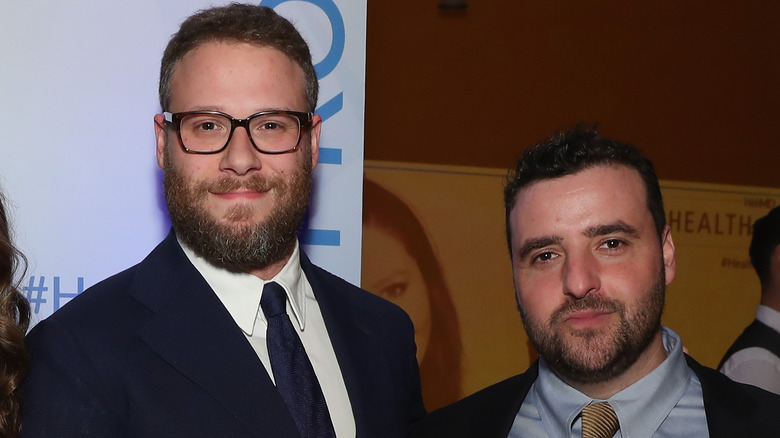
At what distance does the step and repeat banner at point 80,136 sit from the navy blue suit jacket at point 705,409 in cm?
94

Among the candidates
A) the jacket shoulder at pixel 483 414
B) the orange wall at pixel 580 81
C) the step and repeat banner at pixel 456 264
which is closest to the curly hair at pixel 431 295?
Result: the step and repeat banner at pixel 456 264

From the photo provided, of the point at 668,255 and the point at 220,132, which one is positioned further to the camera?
the point at 668,255

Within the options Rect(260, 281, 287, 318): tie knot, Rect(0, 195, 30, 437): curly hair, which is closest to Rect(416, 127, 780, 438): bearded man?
Rect(260, 281, 287, 318): tie knot

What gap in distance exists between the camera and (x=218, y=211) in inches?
81.5

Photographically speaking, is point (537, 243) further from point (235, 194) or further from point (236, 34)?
point (236, 34)

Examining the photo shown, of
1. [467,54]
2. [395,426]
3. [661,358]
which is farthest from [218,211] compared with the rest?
[467,54]

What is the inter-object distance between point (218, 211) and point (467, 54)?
2.86 meters

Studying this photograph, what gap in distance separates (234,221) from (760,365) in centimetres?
290

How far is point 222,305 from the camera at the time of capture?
2100 mm

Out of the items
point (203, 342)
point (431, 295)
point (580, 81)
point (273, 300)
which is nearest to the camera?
point (203, 342)

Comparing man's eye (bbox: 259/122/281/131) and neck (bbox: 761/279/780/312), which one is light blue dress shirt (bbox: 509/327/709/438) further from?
neck (bbox: 761/279/780/312)

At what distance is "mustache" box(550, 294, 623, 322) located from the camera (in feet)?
6.89

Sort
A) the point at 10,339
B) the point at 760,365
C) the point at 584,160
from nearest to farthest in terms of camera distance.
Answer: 1. the point at 10,339
2. the point at 584,160
3. the point at 760,365

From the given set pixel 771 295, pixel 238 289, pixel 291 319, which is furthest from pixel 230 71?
pixel 771 295
